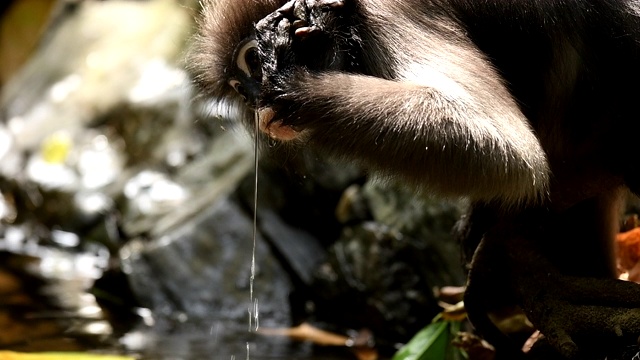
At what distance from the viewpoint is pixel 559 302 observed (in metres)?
3.01

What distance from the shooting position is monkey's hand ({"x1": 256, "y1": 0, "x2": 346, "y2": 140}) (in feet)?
9.36

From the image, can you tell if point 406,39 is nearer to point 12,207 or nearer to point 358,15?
point 358,15

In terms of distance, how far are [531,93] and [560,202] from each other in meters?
0.50

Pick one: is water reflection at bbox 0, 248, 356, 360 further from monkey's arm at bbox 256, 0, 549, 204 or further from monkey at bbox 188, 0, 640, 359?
monkey's arm at bbox 256, 0, 549, 204

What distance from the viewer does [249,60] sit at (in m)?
3.03

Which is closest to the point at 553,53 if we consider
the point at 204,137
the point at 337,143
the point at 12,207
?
the point at 337,143

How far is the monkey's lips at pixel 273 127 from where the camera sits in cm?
281

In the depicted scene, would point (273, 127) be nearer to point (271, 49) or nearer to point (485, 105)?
point (271, 49)

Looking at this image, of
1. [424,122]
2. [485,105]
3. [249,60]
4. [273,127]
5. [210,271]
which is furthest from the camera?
Result: [210,271]

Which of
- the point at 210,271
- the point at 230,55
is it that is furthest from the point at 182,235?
the point at 230,55

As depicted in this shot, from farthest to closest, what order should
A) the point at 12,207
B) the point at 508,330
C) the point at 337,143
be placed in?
the point at 12,207, the point at 508,330, the point at 337,143

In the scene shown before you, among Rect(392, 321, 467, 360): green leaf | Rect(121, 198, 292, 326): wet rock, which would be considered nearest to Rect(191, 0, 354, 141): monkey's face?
Rect(392, 321, 467, 360): green leaf

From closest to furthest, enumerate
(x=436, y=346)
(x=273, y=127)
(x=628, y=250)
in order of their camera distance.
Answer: (x=273, y=127)
(x=436, y=346)
(x=628, y=250)

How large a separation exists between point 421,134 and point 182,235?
3222 millimetres
